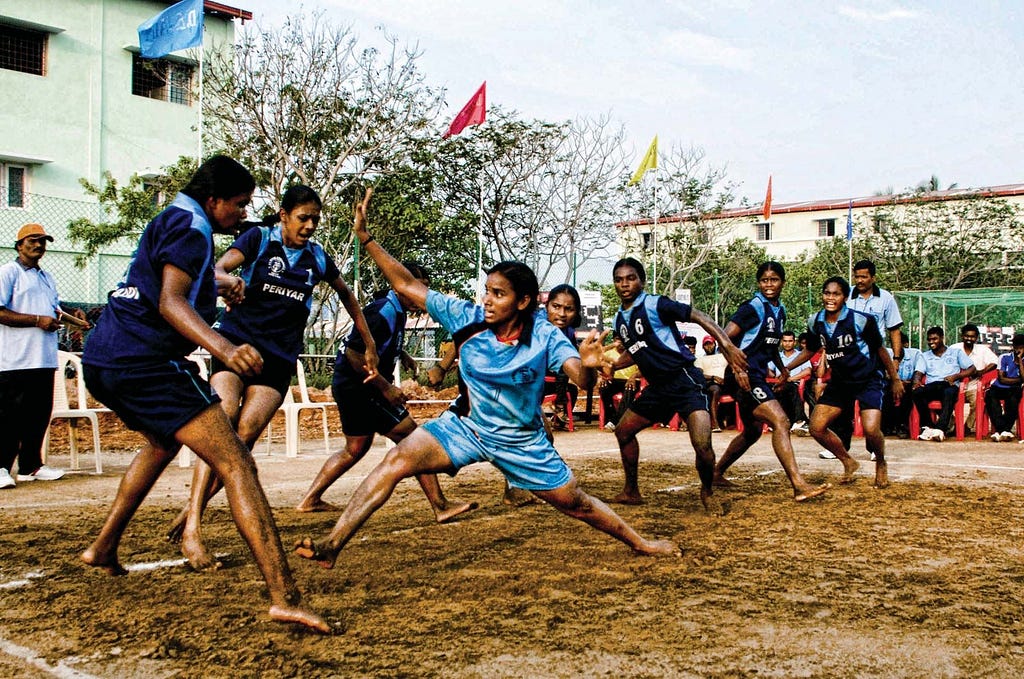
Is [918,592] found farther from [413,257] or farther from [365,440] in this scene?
[413,257]

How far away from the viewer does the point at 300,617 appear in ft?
11.5

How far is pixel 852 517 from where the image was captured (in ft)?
21.1


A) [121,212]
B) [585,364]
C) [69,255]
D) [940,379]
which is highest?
[121,212]

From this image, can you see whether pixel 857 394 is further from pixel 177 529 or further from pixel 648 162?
pixel 648 162

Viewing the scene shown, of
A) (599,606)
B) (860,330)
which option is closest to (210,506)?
(599,606)

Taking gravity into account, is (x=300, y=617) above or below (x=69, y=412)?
below

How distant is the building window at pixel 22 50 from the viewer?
22.3m

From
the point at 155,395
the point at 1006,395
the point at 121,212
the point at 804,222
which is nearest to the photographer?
the point at 155,395

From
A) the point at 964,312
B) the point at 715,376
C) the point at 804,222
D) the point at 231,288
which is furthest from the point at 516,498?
the point at 804,222

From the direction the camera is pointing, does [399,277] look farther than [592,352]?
Yes

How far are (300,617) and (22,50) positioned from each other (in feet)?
77.8

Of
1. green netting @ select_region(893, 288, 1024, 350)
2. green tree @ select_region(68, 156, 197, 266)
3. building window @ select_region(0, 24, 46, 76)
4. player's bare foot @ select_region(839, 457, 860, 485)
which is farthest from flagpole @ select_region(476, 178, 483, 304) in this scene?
player's bare foot @ select_region(839, 457, 860, 485)

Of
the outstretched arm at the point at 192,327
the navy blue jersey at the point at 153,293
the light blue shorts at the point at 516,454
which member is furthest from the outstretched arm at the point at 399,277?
the outstretched arm at the point at 192,327

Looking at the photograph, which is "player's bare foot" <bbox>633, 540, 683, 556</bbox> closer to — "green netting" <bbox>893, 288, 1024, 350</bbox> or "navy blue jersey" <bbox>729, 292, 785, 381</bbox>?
"navy blue jersey" <bbox>729, 292, 785, 381</bbox>
